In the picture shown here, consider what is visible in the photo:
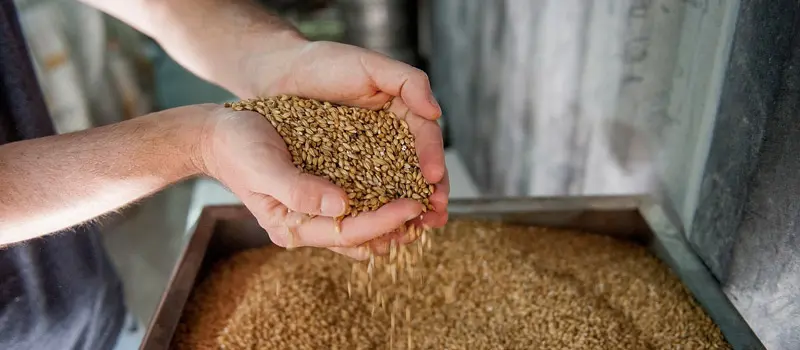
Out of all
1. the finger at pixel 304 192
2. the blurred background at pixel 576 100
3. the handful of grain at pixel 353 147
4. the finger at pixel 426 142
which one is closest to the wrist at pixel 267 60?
the handful of grain at pixel 353 147

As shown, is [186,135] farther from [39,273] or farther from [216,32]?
[39,273]

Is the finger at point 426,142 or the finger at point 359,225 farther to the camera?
the finger at point 426,142

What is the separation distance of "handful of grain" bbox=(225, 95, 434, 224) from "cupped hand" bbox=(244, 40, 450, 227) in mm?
22

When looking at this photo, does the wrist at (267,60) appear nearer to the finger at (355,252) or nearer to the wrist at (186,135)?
the wrist at (186,135)

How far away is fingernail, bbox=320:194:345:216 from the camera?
0.97m

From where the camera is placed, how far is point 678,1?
1.29m

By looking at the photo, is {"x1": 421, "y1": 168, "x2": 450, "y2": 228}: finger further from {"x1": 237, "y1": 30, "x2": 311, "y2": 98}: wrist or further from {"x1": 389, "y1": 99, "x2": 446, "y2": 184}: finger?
{"x1": 237, "y1": 30, "x2": 311, "y2": 98}: wrist

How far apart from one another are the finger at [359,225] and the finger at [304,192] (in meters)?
0.05

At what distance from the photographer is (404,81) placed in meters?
1.14

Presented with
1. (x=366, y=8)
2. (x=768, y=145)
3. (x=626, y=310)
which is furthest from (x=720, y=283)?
(x=366, y=8)

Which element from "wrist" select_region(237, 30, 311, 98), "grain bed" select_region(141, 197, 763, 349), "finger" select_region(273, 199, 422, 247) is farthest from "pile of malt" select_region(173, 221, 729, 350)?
"wrist" select_region(237, 30, 311, 98)

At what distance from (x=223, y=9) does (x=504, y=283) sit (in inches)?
34.1

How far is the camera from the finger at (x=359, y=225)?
1.03 metres

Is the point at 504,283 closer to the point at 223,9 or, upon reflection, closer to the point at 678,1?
the point at 678,1
